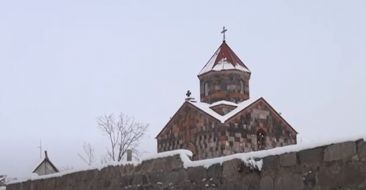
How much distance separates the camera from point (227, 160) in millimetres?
Answer: 6867

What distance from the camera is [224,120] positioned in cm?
2947

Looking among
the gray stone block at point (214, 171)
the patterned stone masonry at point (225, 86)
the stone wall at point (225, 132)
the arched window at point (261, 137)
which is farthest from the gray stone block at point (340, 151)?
the patterned stone masonry at point (225, 86)

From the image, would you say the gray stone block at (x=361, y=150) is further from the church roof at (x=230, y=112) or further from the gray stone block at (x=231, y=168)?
the church roof at (x=230, y=112)

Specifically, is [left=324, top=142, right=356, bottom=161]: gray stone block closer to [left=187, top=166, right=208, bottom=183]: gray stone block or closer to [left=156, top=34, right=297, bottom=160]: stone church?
[left=187, top=166, right=208, bottom=183]: gray stone block

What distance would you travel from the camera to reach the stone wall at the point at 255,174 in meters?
5.57

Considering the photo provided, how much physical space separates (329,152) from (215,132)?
23.9 meters

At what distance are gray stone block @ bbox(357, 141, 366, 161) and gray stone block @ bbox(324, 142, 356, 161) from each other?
2.3 inches

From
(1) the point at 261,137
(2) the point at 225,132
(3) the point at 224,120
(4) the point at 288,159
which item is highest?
(3) the point at 224,120

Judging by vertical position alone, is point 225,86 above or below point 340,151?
above

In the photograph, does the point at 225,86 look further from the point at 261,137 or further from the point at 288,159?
the point at 288,159

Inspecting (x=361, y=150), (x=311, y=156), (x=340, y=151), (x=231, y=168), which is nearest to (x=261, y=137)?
(x=231, y=168)

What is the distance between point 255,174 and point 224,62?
26.8 m

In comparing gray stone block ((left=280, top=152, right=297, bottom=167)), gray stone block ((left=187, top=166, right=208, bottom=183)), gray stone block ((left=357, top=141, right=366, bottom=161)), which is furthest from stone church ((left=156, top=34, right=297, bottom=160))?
gray stone block ((left=357, top=141, right=366, bottom=161))

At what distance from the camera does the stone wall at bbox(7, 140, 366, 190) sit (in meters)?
5.57
